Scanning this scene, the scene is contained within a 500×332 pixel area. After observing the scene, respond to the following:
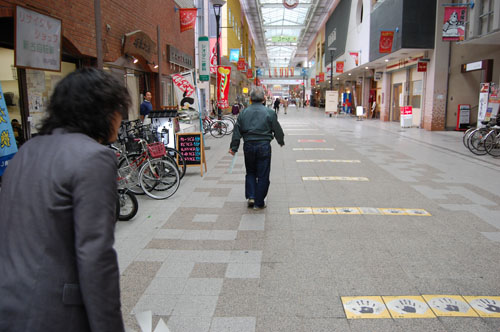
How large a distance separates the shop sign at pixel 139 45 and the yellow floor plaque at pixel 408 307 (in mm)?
10217

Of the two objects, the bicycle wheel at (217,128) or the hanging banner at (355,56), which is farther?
the hanging banner at (355,56)

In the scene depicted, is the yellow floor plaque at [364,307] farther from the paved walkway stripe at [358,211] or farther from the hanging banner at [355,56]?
the hanging banner at [355,56]

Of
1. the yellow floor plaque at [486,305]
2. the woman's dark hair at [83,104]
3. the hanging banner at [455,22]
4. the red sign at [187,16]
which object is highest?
the red sign at [187,16]

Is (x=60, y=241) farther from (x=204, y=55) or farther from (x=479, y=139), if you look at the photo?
(x=204, y=55)

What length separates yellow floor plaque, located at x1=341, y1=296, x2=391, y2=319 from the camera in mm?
3041

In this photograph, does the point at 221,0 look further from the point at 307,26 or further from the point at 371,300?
the point at 307,26

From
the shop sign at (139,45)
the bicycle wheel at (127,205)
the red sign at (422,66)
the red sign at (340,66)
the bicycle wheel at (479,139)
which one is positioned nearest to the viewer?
the bicycle wheel at (127,205)

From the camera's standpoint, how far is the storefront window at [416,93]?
843 inches

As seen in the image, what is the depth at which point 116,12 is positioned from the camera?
1097 centimetres

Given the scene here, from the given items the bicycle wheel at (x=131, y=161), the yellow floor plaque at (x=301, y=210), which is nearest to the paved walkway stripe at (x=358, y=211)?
the yellow floor plaque at (x=301, y=210)

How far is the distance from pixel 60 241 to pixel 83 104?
1.58ft

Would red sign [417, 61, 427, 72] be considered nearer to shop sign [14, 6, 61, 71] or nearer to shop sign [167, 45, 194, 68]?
shop sign [167, 45, 194, 68]

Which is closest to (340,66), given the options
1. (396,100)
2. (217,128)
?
(396,100)

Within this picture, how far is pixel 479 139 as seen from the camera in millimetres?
11391
